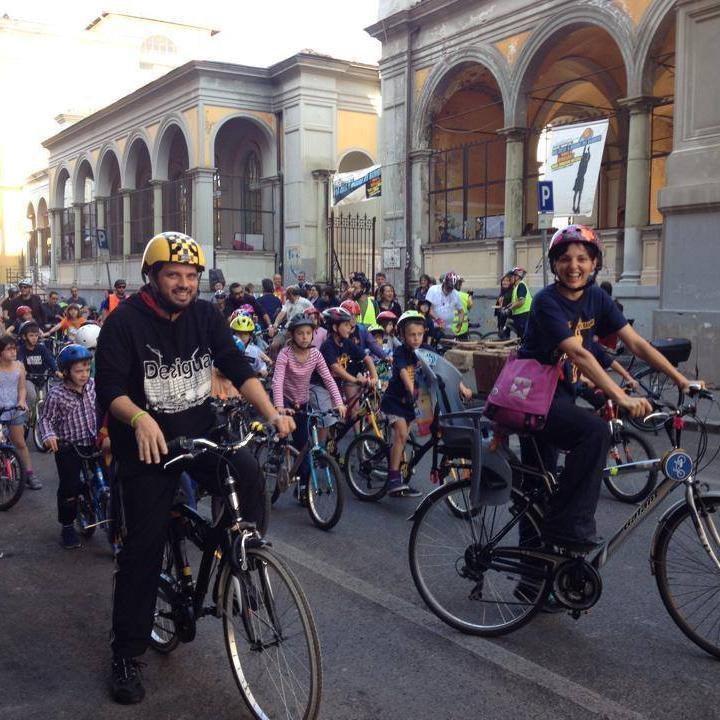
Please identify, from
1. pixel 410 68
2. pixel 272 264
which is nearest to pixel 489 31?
pixel 410 68

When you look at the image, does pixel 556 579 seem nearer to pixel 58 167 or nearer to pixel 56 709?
pixel 56 709

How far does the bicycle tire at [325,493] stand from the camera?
6410 mm

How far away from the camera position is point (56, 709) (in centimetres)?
365

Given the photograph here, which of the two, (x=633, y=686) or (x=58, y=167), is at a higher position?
(x=58, y=167)

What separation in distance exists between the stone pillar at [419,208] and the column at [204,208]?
26.7 feet

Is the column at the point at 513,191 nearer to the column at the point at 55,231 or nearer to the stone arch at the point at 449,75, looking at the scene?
the stone arch at the point at 449,75

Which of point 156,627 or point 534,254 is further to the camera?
point 534,254

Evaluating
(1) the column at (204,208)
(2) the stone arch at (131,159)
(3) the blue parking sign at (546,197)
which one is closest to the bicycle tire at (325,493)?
(3) the blue parking sign at (546,197)

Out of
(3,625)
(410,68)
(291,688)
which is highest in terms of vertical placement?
(410,68)

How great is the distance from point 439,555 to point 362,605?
0.57m

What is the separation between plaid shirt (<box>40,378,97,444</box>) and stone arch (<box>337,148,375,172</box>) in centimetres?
2202

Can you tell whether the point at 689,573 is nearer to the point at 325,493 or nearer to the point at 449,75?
the point at 325,493

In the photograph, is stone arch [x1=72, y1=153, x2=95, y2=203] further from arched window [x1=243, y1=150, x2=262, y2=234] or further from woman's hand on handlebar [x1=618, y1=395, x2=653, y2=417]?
woman's hand on handlebar [x1=618, y1=395, x2=653, y2=417]

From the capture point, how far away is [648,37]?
15672mm
